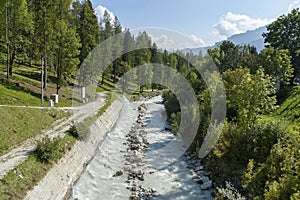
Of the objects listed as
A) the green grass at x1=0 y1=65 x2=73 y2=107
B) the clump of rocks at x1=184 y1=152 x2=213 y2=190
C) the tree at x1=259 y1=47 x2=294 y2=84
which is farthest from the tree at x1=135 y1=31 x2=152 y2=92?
the clump of rocks at x1=184 y1=152 x2=213 y2=190

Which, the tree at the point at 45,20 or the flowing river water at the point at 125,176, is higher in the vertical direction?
the tree at the point at 45,20

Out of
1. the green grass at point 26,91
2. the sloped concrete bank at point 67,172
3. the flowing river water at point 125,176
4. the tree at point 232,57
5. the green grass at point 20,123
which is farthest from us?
the tree at point 232,57

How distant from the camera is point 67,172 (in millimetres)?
13914

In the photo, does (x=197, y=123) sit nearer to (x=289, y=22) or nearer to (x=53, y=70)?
(x=53, y=70)

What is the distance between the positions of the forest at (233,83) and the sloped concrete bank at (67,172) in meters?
7.31

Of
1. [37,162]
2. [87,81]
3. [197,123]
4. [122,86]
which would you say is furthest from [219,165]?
[122,86]

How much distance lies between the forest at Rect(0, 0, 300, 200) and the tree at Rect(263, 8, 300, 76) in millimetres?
139

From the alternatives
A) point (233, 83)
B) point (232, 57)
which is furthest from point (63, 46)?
point (232, 57)

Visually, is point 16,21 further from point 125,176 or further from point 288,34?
point 288,34

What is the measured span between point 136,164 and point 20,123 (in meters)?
7.91

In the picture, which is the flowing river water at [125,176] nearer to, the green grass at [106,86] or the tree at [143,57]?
the green grass at [106,86]

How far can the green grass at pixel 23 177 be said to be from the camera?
31.8 ft

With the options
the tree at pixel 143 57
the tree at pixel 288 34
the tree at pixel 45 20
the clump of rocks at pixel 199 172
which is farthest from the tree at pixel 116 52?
the clump of rocks at pixel 199 172

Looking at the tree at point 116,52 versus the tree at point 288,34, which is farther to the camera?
the tree at point 116,52
